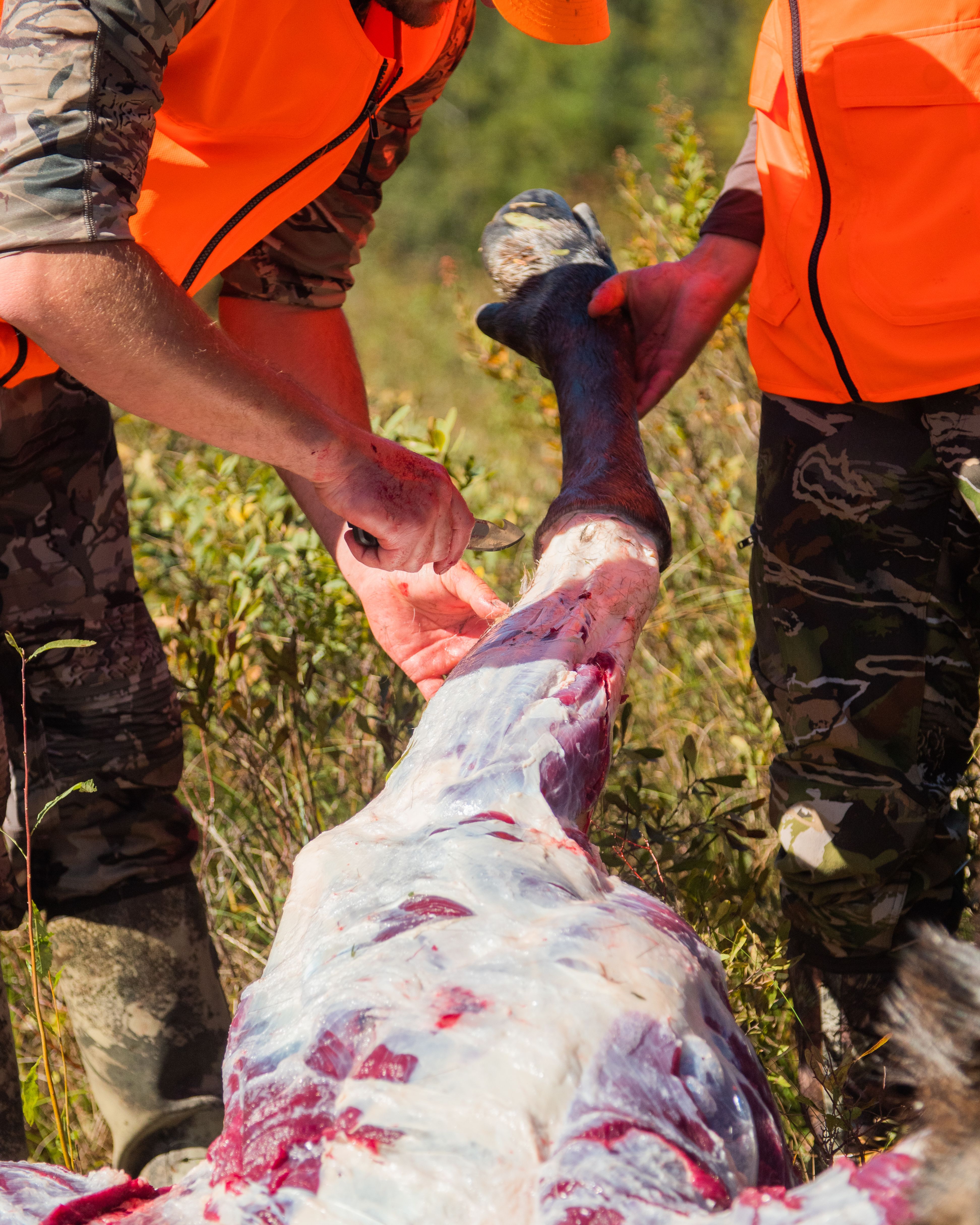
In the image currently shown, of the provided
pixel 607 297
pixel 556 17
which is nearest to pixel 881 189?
pixel 607 297

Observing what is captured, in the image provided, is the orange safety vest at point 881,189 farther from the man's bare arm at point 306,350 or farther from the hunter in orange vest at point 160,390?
the man's bare arm at point 306,350

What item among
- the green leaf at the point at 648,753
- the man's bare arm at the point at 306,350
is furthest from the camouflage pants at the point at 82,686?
the green leaf at the point at 648,753

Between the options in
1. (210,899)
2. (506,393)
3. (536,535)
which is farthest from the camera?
(506,393)

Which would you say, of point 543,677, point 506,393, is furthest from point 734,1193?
point 506,393

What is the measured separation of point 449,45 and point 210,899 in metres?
2.23

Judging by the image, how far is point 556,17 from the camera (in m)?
2.25

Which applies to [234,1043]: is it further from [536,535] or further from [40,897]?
[40,897]

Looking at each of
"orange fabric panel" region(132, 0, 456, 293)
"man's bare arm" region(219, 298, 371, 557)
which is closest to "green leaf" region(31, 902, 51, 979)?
"man's bare arm" region(219, 298, 371, 557)

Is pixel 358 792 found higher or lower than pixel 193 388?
lower

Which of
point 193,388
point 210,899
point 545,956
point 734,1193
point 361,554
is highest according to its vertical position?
point 193,388

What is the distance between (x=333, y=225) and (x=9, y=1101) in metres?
1.86

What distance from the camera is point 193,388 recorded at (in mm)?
1661

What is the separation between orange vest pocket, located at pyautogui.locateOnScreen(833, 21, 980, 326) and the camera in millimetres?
1852

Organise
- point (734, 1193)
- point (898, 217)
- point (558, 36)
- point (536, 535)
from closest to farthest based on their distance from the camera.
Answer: point (734, 1193)
point (898, 217)
point (536, 535)
point (558, 36)
